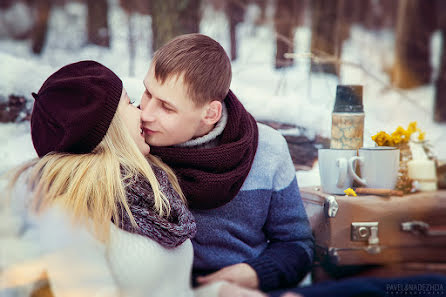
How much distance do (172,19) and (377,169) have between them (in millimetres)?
684

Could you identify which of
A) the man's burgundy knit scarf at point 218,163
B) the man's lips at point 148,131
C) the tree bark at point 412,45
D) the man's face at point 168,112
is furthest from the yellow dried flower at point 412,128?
the man's lips at point 148,131

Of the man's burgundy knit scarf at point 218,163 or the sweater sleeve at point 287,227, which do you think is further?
the sweater sleeve at point 287,227

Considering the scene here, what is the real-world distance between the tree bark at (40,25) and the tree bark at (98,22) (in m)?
0.10

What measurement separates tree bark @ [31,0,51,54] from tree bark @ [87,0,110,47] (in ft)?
0.34

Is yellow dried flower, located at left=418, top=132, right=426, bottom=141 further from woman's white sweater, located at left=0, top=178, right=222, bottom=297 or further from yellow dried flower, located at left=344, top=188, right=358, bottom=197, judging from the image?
woman's white sweater, located at left=0, top=178, right=222, bottom=297

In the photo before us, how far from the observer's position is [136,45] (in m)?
1.20

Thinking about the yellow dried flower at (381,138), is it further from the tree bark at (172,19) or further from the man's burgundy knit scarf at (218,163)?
the tree bark at (172,19)

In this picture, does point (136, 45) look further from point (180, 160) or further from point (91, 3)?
point (180, 160)

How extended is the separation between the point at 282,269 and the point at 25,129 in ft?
2.42

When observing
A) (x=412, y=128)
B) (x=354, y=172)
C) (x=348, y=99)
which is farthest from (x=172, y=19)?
(x=412, y=128)

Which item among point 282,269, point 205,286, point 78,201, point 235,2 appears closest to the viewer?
point 78,201

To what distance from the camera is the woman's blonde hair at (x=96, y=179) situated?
89 centimetres

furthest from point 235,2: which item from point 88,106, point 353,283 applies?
point 353,283

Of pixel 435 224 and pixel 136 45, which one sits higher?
pixel 136 45
